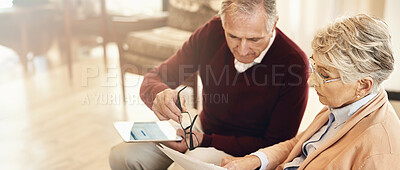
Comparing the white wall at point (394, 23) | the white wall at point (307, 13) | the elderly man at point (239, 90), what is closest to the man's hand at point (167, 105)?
the elderly man at point (239, 90)

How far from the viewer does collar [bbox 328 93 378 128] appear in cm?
110

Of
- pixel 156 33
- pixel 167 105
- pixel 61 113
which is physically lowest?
pixel 61 113

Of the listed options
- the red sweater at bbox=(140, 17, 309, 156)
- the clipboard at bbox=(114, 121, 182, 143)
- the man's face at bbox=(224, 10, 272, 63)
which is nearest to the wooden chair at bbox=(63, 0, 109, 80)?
the red sweater at bbox=(140, 17, 309, 156)

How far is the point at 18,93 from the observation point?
3.36m

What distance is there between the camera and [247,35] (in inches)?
54.4

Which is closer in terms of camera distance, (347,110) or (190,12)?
(347,110)

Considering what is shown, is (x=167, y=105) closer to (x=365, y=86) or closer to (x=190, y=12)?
(x=365, y=86)

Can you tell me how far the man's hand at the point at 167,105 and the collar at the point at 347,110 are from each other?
1.67ft

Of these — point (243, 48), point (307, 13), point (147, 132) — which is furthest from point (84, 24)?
point (243, 48)

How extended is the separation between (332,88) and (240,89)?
0.48 metres

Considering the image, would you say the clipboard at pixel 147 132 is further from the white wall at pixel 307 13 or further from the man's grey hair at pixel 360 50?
the white wall at pixel 307 13

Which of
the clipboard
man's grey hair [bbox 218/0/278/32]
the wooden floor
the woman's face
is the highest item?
man's grey hair [bbox 218/0/278/32]

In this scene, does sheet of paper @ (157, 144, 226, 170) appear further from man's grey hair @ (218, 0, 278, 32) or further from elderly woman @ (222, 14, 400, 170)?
man's grey hair @ (218, 0, 278, 32)

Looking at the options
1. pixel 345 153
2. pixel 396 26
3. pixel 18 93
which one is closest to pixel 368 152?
pixel 345 153
